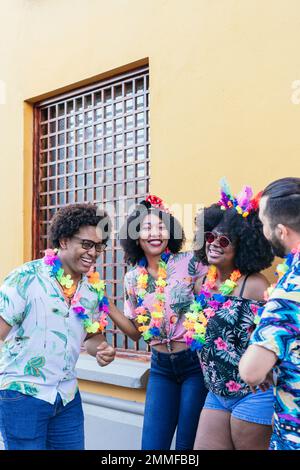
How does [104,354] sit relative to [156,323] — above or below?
below

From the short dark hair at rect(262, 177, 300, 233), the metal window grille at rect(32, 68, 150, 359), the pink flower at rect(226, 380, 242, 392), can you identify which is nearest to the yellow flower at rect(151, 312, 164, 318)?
the pink flower at rect(226, 380, 242, 392)

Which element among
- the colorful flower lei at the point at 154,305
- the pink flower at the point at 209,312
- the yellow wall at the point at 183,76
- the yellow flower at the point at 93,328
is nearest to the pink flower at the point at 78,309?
the yellow flower at the point at 93,328

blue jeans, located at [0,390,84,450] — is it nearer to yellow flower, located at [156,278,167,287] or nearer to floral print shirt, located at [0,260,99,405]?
floral print shirt, located at [0,260,99,405]

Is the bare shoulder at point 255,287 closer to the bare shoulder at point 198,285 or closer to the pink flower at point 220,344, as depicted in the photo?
the pink flower at point 220,344

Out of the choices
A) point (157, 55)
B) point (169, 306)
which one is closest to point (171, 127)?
point (157, 55)

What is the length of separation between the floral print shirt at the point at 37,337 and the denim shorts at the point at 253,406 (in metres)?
0.80

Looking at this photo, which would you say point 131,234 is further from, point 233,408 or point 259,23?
point 259,23

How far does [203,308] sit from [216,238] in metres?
0.39

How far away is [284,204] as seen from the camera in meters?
2.05

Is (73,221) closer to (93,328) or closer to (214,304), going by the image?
(93,328)

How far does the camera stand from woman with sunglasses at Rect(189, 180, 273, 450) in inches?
103

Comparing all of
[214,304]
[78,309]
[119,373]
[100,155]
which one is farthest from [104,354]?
[100,155]

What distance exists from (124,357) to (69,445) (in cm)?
178

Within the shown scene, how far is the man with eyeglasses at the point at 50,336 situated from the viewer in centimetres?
267
